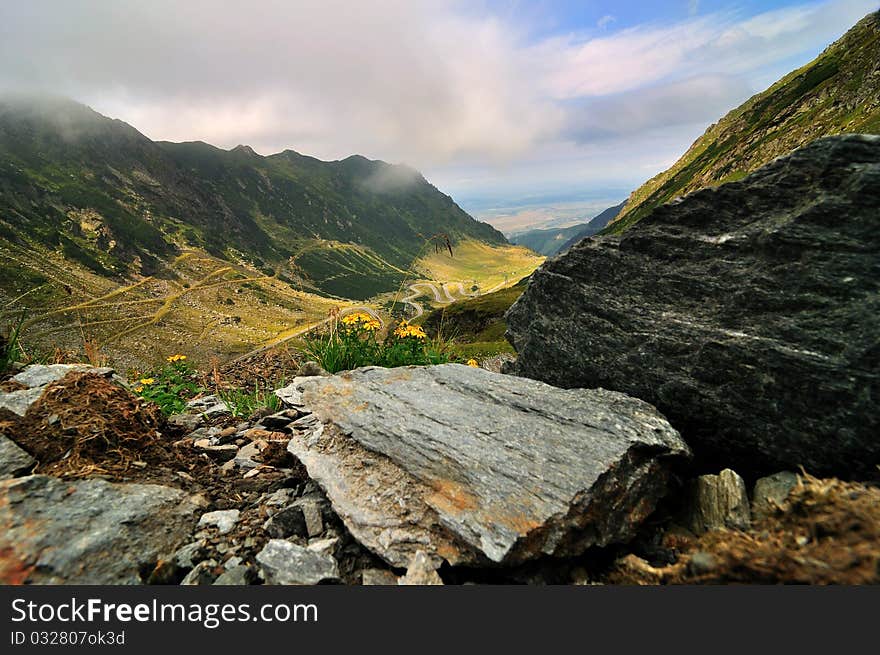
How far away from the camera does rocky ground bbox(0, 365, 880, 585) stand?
303 centimetres

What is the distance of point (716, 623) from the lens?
257 centimetres

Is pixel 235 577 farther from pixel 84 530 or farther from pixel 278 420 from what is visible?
pixel 278 420

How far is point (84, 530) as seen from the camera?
11.0 ft

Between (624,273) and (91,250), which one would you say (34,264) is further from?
(624,273)

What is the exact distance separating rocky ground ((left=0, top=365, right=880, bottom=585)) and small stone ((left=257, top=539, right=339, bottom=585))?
0.01m

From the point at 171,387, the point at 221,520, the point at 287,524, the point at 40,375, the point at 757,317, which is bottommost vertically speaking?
the point at 287,524

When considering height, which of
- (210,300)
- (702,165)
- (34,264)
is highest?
(702,165)

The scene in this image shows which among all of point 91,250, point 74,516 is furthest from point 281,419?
point 91,250

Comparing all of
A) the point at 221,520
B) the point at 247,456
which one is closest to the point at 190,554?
the point at 221,520

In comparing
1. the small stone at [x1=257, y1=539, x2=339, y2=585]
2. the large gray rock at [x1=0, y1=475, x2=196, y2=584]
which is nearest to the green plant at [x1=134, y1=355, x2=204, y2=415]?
the large gray rock at [x1=0, y1=475, x2=196, y2=584]

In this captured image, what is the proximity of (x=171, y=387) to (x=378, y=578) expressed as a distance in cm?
734

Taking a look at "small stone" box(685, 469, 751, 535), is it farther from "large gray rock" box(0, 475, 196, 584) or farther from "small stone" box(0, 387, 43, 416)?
"small stone" box(0, 387, 43, 416)

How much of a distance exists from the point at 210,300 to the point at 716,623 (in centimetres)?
17011

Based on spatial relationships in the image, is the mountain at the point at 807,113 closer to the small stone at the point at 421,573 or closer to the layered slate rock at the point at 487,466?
the layered slate rock at the point at 487,466
